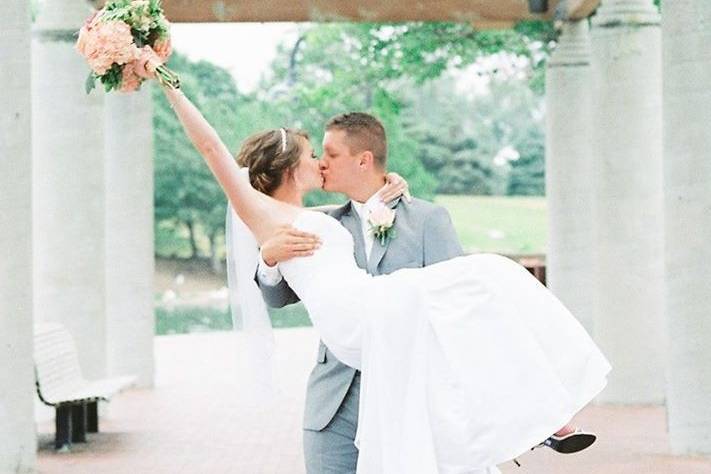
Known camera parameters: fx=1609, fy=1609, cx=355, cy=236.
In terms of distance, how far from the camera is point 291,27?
146 feet

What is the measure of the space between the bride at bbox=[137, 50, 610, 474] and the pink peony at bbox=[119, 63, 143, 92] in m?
0.04

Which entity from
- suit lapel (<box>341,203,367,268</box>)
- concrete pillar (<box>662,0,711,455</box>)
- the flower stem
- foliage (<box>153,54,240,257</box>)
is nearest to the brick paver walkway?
concrete pillar (<box>662,0,711,455</box>)

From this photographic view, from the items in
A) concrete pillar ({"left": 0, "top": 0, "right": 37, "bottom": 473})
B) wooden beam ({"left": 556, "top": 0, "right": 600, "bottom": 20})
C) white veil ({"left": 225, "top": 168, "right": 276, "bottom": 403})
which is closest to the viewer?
white veil ({"left": 225, "top": 168, "right": 276, "bottom": 403})

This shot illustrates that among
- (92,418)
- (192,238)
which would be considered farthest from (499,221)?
(92,418)

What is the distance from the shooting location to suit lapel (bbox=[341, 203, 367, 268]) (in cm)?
544

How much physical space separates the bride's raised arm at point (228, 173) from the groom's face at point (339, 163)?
0.69 feet

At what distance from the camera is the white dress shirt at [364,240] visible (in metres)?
5.32

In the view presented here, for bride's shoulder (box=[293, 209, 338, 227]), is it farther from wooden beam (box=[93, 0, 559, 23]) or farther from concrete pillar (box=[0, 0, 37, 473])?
wooden beam (box=[93, 0, 559, 23])

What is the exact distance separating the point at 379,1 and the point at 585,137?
274cm

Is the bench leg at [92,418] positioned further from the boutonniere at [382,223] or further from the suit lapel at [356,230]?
the boutonniere at [382,223]

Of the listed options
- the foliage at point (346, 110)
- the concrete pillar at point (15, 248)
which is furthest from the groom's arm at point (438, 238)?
the foliage at point (346, 110)

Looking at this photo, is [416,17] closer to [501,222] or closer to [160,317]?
[160,317]

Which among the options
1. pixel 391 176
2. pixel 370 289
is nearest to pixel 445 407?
pixel 370 289

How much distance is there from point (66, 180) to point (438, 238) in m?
9.02
